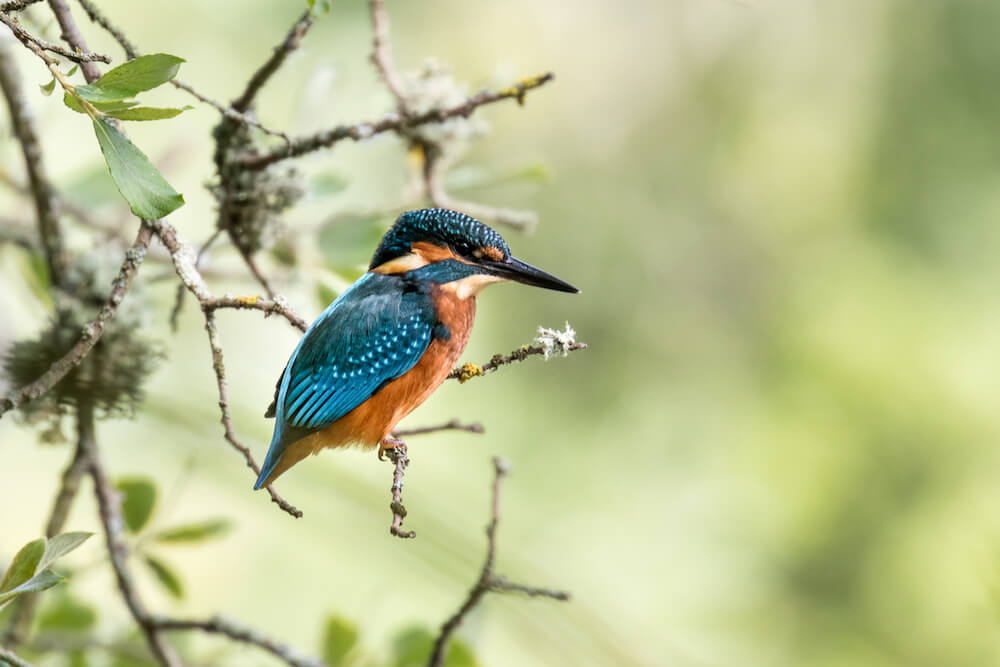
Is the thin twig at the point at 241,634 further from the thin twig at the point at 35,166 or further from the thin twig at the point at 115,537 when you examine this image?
the thin twig at the point at 35,166

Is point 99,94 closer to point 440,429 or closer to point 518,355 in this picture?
point 518,355

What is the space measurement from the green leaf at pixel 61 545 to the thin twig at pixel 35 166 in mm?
727

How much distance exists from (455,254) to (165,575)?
3.39ft

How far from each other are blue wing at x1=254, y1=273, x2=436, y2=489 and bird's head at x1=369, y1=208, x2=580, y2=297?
0.12ft

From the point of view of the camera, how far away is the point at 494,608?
194cm

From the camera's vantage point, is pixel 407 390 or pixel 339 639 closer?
pixel 407 390

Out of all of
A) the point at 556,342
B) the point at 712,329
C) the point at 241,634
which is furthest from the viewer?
the point at 712,329

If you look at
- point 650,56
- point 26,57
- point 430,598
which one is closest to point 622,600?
point 430,598

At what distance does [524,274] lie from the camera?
1.10 metres

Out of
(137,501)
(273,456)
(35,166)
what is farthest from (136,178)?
(137,501)

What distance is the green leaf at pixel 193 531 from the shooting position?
1774 mm

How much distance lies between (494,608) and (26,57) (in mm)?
2025

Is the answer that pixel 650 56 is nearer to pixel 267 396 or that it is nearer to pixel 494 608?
pixel 267 396

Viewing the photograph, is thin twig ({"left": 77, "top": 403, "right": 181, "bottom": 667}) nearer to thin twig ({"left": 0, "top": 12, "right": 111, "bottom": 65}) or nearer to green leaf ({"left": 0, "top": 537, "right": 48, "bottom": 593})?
green leaf ({"left": 0, "top": 537, "right": 48, "bottom": 593})
